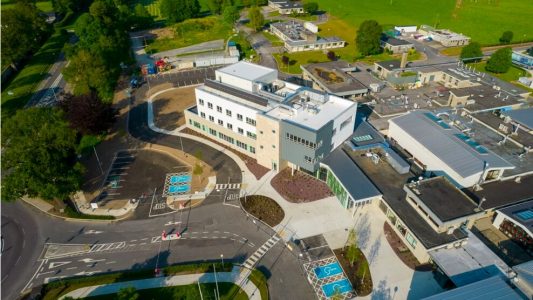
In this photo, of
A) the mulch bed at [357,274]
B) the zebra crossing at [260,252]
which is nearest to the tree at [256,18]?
the zebra crossing at [260,252]

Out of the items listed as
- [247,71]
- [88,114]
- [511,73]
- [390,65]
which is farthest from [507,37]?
[88,114]

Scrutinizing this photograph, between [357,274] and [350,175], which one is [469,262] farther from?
[350,175]

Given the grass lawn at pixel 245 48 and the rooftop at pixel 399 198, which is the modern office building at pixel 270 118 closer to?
the rooftop at pixel 399 198

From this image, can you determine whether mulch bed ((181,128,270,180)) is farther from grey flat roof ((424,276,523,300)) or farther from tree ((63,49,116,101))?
grey flat roof ((424,276,523,300))

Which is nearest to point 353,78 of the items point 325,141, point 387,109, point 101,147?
point 387,109

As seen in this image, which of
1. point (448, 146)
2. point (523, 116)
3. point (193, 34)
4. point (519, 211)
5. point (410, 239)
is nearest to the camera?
point (410, 239)

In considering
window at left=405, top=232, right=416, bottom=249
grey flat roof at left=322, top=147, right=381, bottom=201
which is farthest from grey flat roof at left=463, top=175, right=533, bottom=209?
A: grey flat roof at left=322, top=147, right=381, bottom=201

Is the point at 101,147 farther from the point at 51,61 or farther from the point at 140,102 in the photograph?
the point at 51,61
